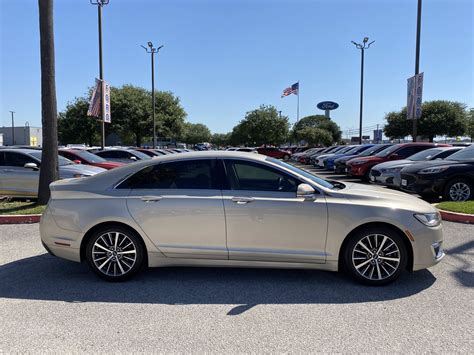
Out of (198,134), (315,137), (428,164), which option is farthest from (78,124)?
(198,134)

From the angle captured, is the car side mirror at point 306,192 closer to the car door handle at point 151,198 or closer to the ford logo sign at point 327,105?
the car door handle at point 151,198

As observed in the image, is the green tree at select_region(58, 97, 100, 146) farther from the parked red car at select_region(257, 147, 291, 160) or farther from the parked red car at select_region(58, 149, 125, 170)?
the parked red car at select_region(58, 149, 125, 170)

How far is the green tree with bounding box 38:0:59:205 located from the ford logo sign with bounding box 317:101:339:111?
67.2m

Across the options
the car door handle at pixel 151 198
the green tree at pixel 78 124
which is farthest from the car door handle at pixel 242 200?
the green tree at pixel 78 124

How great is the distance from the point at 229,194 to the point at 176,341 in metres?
1.74

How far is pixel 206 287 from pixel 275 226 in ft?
3.49

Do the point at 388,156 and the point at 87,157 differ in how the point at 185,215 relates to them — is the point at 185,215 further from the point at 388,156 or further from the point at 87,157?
the point at 388,156

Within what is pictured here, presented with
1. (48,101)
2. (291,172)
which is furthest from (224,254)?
(48,101)

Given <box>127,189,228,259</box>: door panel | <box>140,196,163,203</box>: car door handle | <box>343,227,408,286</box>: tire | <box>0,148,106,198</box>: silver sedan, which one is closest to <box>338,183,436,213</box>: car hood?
<box>343,227,408,286</box>: tire

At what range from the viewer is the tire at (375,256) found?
4.41m

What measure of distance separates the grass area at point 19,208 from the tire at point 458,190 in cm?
929

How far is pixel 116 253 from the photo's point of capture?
15.2 ft

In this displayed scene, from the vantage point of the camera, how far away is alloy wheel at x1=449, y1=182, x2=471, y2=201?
946 cm

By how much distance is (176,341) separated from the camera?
333 centimetres
